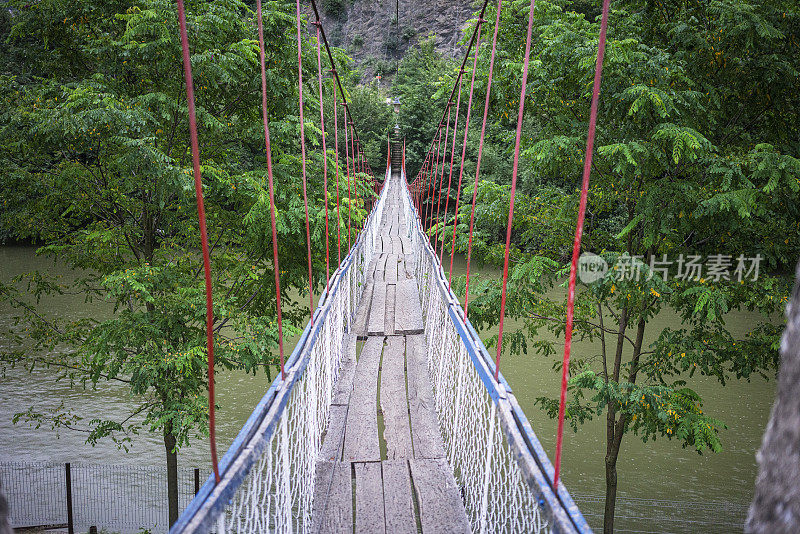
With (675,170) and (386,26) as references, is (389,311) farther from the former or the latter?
Answer: (386,26)

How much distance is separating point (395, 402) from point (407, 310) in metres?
1.90

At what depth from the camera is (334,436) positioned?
84.2 inches

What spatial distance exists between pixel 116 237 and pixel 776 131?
5.81 metres

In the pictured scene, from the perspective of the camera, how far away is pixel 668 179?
4211 millimetres

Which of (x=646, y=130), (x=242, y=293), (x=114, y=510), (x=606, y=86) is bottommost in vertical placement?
(x=114, y=510)

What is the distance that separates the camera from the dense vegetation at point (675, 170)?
3744 mm

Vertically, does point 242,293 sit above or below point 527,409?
above

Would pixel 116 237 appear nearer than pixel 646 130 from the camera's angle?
No

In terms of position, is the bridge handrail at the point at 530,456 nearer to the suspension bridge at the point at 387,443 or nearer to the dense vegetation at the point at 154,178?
the suspension bridge at the point at 387,443

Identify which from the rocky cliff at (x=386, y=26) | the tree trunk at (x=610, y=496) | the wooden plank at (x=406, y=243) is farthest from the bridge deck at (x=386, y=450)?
the rocky cliff at (x=386, y=26)

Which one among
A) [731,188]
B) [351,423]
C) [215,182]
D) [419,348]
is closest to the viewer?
[351,423]

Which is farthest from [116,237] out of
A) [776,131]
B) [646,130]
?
[776,131]

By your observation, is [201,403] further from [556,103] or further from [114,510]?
[556,103]

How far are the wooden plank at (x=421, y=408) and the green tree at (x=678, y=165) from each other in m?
1.63
